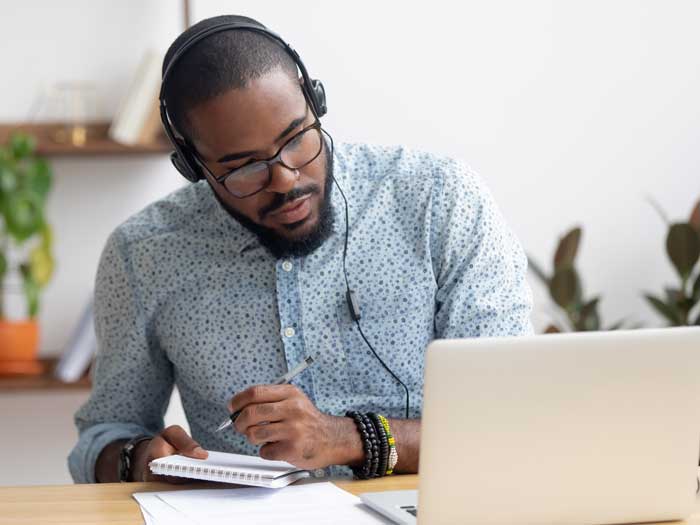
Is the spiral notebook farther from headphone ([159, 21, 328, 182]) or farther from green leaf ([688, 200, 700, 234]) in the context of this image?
green leaf ([688, 200, 700, 234])

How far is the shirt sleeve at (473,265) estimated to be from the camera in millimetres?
1579

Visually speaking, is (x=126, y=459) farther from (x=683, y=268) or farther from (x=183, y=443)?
(x=683, y=268)

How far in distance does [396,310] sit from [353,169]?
10.6 inches

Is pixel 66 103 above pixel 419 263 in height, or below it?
above

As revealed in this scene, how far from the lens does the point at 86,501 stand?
50.3 inches

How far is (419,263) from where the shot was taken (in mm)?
1663

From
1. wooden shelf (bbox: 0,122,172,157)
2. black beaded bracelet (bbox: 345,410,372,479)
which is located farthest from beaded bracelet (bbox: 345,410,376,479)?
wooden shelf (bbox: 0,122,172,157)

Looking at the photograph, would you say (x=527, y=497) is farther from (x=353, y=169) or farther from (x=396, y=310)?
(x=353, y=169)

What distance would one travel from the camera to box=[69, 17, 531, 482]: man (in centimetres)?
150

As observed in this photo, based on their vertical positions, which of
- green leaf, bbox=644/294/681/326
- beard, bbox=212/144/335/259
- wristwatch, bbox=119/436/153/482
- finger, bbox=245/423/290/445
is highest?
beard, bbox=212/144/335/259

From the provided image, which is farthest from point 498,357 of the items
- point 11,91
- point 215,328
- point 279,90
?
point 11,91

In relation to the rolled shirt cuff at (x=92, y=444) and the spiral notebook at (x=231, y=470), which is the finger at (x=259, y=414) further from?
the rolled shirt cuff at (x=92, y=444)

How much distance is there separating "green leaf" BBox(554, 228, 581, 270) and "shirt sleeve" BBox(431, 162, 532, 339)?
0.94 metres

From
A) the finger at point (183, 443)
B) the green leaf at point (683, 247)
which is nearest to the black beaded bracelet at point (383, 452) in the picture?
the finger at point (183, 443)
